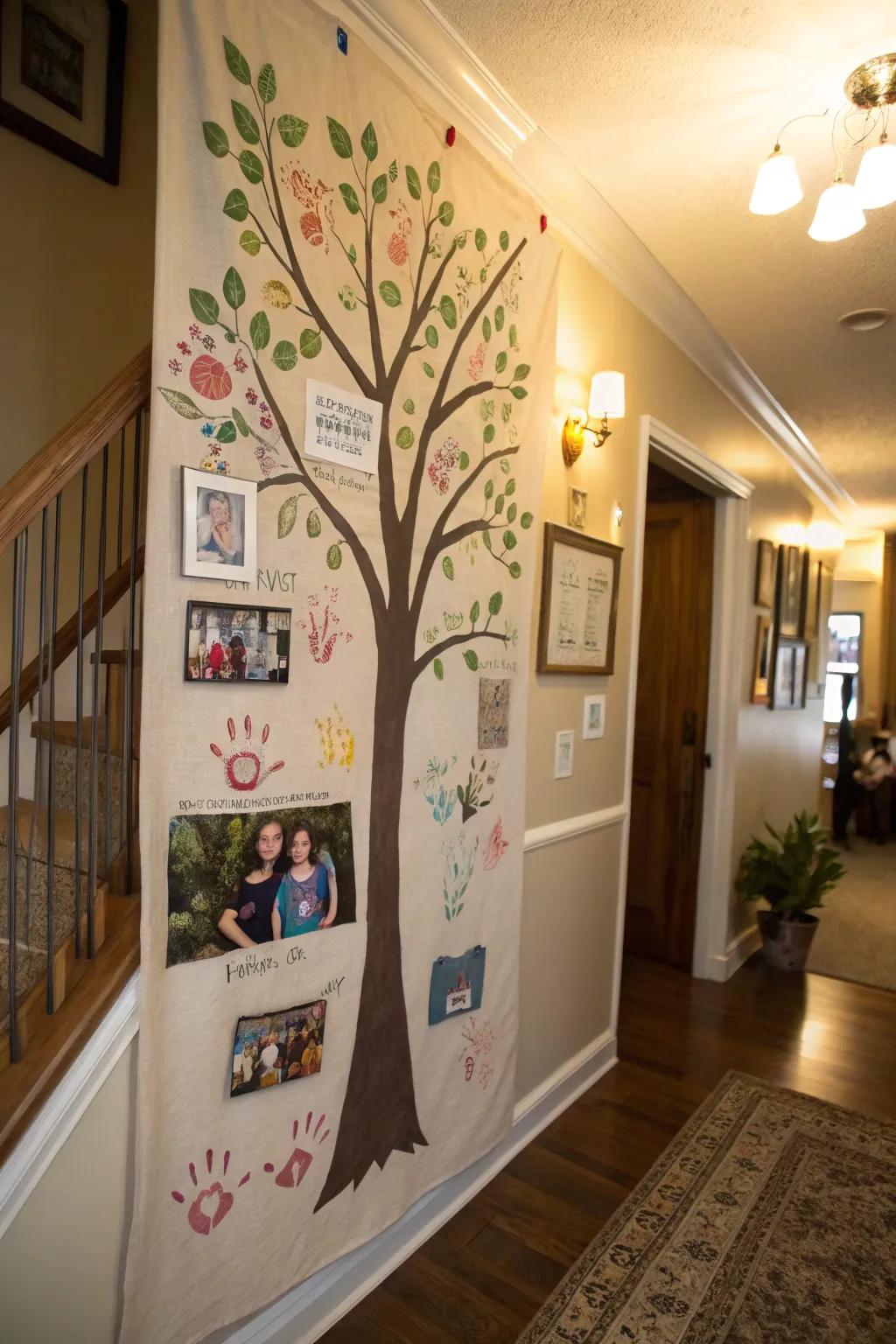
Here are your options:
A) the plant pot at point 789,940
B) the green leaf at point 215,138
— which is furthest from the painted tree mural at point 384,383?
the plant pot at point 789,940

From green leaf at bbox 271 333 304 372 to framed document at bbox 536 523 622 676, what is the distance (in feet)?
3.29

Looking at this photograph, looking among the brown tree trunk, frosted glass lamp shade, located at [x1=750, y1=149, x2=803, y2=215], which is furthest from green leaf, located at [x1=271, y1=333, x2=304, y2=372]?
frosted glass lamp shade, located at [x1=750, y1=149, x2=803, y2=215]

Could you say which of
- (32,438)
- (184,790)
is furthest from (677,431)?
(184,790)

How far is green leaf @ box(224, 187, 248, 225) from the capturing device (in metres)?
1.34

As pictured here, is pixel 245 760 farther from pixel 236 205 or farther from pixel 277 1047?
pixel 236 205

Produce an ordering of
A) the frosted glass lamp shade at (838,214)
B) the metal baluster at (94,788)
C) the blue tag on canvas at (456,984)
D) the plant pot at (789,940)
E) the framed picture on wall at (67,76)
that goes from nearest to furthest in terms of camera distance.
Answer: the metal baluster at (94,788) → the frosted glass lamp shade at (838,214) → the blue tag on canvas at (456,984) → the framed picture on wall at (67,76) → the plant pot at (789,940)

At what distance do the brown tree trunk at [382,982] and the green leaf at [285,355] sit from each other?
55 centimetres

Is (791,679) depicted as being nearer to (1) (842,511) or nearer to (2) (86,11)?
(1) (842,511)

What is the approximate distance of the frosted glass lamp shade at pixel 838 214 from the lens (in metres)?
1.75

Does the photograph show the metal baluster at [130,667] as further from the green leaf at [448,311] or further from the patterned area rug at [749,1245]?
the patterned area rug at [749,1245]

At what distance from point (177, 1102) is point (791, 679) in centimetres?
418

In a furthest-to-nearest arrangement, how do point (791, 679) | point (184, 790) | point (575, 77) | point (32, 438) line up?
1. point (791, 679)
2. point (32, 438)
3. point (575, 77)
4. point (184, 790)

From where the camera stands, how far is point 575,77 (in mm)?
1826

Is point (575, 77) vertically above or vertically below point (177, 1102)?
above
